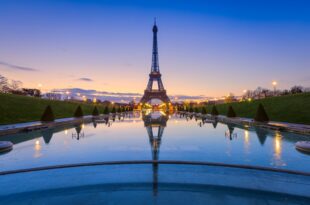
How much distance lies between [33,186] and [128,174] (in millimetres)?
2332

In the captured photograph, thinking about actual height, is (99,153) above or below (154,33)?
below

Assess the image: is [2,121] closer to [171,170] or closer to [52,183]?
[52,183]

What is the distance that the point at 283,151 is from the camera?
845cm

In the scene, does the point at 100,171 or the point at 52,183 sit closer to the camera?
the point at 52,183

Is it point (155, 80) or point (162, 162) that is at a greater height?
point (155, 80)

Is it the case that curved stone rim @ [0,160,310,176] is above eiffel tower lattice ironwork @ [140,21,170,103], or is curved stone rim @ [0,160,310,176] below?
below

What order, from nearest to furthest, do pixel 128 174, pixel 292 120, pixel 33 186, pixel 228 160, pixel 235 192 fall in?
pixel 235 192
pixel 33 186
pixel 128 174
pixel 228 160
pixel 292 120

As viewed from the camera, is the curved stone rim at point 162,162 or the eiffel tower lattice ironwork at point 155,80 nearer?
the curved stone rim at point 162,162

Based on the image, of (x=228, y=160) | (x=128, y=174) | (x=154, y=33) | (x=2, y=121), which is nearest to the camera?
(x=128, y=174)

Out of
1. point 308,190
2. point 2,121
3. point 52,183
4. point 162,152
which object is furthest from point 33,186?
point 2,121

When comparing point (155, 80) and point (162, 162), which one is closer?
point (162, 162)

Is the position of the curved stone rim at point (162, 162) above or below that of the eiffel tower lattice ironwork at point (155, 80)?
below

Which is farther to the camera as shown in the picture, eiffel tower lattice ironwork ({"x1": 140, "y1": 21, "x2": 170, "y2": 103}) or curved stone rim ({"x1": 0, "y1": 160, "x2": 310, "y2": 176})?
eiffel tower lattice ironwork ({"x1": 140, "y1": 21, "x2": 170, "y2": 103})

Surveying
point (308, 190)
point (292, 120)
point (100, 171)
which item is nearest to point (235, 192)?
point (308, 190)
